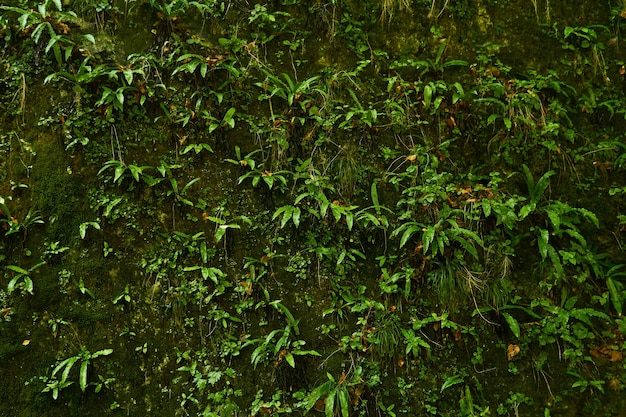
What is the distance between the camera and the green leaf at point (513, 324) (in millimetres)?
3798

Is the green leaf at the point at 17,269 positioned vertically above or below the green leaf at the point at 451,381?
above

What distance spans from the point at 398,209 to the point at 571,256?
1.59 metres

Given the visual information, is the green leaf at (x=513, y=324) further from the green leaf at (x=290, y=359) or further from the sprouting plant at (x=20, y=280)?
the sprouting plant at (x=20, y=280)

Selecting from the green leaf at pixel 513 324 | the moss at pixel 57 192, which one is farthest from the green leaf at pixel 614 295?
the moss at pixel 57 192

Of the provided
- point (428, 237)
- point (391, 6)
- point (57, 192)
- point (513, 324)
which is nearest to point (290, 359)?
point (428, 237)

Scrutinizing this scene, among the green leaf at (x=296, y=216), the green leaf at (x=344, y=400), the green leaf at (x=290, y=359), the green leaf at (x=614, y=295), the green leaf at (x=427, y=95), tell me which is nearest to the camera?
the green leaf at (x=344, y=400)

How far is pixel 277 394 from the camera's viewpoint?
382 cm

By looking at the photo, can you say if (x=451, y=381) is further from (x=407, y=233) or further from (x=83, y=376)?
(x=83, y=376)

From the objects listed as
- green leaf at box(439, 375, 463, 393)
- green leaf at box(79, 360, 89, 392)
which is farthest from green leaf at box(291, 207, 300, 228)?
green leaf at box(79, 360, 89, 392)

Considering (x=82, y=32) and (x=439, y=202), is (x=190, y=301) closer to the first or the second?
(x=439, y=202)

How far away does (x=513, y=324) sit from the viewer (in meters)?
3.83

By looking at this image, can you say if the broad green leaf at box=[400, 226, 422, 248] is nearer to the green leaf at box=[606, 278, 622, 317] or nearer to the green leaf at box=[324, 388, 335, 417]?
the green leaf at box=[324, 388, 335, 417]

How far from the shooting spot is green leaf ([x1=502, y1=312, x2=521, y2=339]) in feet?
12.5

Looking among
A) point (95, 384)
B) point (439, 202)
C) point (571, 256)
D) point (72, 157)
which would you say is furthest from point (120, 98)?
point (571, 256)
